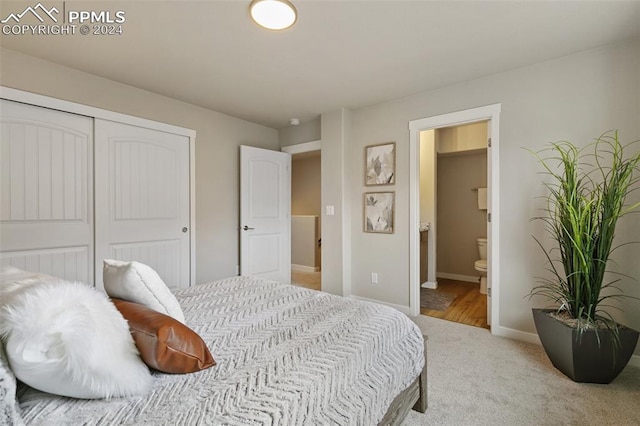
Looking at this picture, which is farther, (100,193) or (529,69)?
(100,193)

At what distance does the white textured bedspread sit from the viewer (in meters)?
0.80

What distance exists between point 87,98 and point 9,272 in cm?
209

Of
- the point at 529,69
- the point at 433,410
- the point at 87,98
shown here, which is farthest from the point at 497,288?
the point at 87,98

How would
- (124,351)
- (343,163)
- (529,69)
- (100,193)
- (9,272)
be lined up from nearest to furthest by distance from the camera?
(124,351), (9,272), (529,69), (100,193), (343,163)

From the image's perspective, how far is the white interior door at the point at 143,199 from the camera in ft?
9.15

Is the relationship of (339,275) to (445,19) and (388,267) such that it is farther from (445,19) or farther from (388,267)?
(445,19)

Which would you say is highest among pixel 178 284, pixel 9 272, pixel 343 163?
pixel 343 163

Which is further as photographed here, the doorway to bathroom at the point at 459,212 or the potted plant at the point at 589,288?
the doorway to bathroom at the point at 459,212

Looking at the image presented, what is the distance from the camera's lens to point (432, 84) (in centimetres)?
291

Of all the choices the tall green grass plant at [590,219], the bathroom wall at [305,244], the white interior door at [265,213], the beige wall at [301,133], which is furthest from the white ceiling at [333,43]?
the bathroom wall at [305,244]

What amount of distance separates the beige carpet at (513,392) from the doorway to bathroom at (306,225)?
2.59m

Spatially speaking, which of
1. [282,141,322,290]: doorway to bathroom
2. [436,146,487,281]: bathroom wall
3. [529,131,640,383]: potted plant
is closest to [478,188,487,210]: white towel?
[436,146,487,281]: bathroom wall

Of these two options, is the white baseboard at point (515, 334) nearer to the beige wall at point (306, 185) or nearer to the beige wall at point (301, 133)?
the beige wall at point (301, 133)
